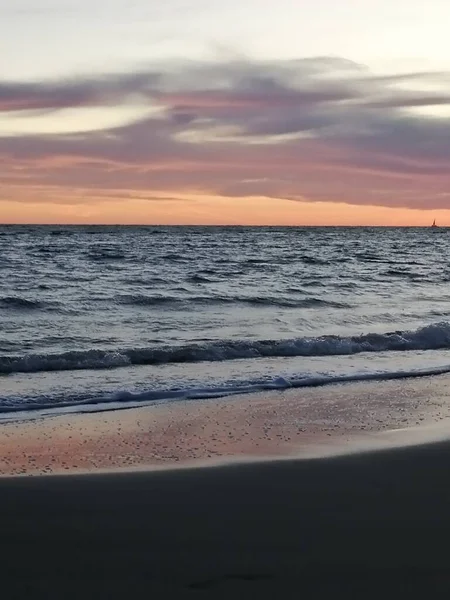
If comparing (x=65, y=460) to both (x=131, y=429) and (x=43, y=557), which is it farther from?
(x=43, y=557)

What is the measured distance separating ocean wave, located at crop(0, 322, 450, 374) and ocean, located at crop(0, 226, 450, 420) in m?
0.03

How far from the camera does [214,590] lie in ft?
12.6

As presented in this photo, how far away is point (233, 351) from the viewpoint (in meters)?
13.1

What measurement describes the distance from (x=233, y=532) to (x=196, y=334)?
35.4ft

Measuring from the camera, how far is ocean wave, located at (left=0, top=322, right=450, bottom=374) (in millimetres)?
11688

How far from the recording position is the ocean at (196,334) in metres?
10.2

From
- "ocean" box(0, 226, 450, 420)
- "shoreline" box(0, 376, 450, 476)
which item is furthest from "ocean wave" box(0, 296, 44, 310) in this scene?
"shoreline" box(0, 376, 450, 476)

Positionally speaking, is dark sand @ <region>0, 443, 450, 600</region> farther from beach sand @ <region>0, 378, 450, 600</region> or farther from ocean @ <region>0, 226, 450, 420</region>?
ocean @ <region>0, 226, 450, 420</region>

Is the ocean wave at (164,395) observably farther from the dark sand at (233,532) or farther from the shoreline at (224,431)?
the dark sand at (233,532)

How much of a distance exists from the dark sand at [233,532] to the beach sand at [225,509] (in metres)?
0.01

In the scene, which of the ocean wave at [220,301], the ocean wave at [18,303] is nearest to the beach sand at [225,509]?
the ocean wave at [18,303]

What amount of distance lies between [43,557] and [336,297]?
19.6 m

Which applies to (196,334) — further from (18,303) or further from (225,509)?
(225,509)

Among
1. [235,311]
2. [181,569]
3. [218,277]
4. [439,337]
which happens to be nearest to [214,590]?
[181,569]
